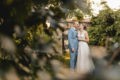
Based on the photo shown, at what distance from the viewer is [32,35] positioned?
218 centimetres

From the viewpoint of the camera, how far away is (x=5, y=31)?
1940 mm

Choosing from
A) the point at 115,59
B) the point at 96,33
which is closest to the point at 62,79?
the point at 115,59

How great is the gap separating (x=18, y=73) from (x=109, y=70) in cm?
63

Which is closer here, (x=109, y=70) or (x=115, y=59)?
(x=109, y=70)

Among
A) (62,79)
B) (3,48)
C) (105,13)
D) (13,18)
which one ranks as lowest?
(62,79)

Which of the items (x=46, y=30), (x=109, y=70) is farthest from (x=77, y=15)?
(x=109, y=70)

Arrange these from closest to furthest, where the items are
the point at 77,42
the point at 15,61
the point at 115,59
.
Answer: the point at 115,59 < the point at 15,61 < the point at 77,42

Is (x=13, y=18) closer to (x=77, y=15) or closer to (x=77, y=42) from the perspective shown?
(x=77, y=15)

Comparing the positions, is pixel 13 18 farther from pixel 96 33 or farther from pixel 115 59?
pixel 96 33

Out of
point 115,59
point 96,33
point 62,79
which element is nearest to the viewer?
point 115,59

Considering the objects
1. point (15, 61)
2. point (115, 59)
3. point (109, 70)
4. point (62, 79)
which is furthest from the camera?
point (15, 61)

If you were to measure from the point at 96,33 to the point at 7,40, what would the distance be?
48.2ft

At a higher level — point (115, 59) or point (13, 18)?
point (13, 18)

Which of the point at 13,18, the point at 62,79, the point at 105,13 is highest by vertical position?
the point at 105,13
